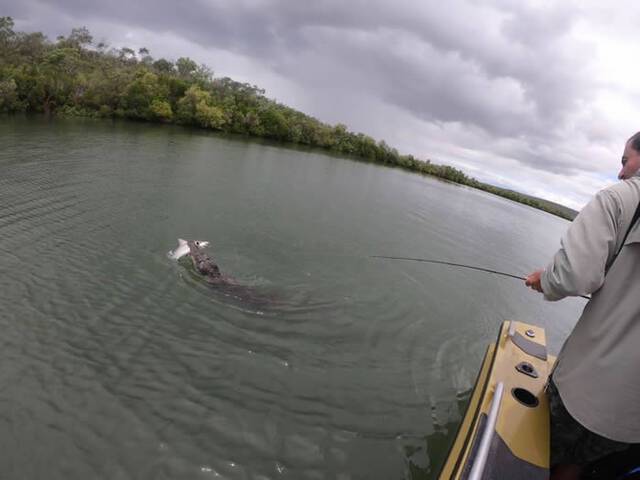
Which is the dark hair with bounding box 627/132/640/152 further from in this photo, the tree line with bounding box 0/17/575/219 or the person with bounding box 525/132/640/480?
the tree line with bounding box 0/17/575/219

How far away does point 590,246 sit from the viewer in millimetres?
2514

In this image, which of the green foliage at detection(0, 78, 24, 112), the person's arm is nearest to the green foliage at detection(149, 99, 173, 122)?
the green foliage at detection(0, 78, 24, 112)

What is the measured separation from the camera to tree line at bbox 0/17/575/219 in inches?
1918

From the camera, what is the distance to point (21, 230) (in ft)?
30.8

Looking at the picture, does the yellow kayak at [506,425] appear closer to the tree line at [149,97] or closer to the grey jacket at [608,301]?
the grey jacket at [608,301]

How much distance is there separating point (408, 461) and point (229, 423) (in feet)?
8.58

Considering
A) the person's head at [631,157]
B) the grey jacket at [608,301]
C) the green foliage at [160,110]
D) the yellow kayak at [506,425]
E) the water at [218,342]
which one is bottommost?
the water at [218,342]

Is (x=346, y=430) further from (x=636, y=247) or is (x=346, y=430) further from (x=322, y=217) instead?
(x=322, y=217)

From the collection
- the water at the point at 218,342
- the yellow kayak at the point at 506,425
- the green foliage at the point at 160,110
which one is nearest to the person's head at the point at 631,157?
the yellow kayak at the point at 506,425

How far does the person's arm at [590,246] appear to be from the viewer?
2.50 meters

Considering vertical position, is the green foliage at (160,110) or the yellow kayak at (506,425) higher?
the green foliage at (160,110)

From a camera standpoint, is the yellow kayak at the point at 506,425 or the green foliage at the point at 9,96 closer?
the yellow kayak at the point at 506,425

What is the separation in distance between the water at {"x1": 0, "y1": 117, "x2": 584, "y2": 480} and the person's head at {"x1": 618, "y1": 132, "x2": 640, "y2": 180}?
14.2 feet

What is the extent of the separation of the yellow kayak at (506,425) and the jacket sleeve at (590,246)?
4.42 feet
